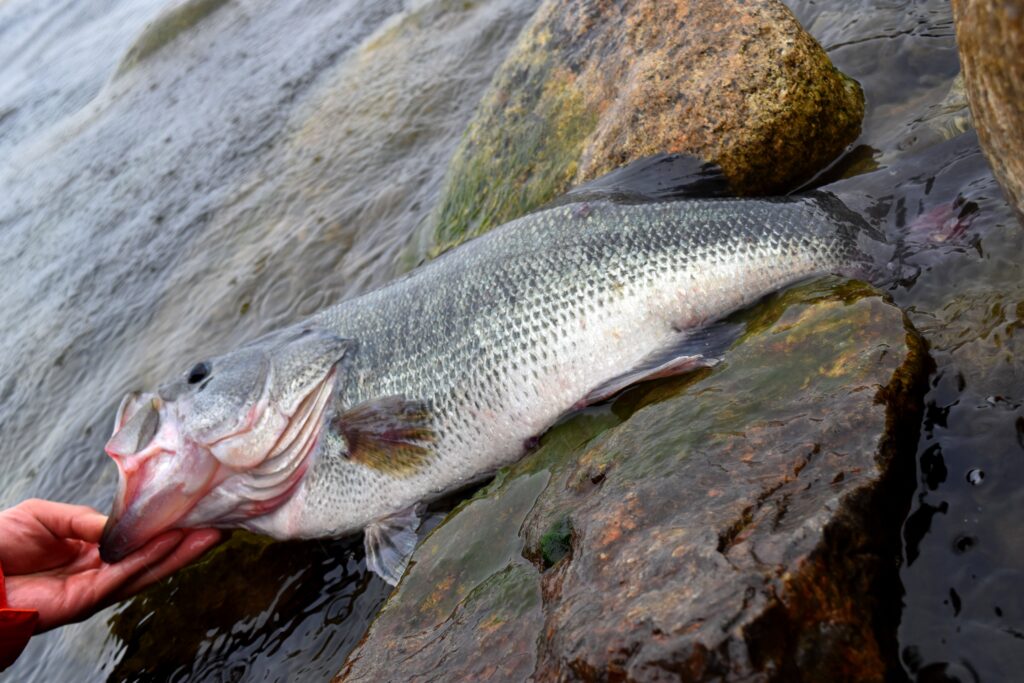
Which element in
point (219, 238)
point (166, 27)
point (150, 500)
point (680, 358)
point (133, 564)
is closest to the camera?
point (680, 358)

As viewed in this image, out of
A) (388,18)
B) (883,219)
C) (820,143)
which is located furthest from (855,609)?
(388,18)

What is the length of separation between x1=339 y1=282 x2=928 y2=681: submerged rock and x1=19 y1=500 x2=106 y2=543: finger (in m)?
2.34

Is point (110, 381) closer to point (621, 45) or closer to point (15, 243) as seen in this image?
point (15, 243)

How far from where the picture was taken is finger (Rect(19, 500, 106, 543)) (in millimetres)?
4590

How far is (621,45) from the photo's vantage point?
210 inches

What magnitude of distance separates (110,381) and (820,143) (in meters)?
6.83

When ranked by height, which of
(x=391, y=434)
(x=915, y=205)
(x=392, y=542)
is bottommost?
(x=392, y=542)

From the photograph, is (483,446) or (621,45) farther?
(621,45)

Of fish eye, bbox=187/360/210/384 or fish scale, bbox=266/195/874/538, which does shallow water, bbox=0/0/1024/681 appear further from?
fish eye, bbox=187/360/210/384

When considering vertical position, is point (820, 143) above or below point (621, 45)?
below

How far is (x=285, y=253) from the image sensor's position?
26.5 ft

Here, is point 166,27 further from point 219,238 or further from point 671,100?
point 671,100

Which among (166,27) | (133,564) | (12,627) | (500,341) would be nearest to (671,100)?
(500,341)

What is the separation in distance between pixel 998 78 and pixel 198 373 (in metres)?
4.08
